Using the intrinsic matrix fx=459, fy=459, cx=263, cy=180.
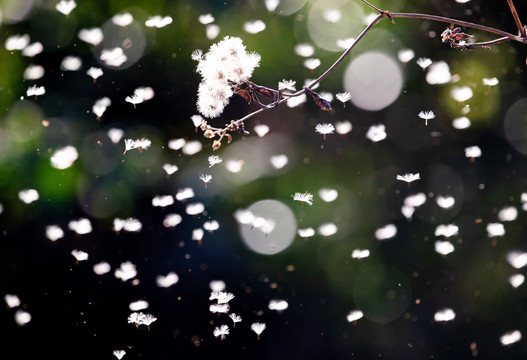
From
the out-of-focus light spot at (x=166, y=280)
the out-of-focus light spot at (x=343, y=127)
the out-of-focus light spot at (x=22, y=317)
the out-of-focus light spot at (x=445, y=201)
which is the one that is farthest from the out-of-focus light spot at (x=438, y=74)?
the out-of-focus light spot at (x=22, y=317)

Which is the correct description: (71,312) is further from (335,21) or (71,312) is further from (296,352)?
(335,21)

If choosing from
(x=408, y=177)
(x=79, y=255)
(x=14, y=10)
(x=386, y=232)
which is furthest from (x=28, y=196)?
(x=408, y=177)

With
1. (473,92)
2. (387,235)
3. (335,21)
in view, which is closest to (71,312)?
(387,235)

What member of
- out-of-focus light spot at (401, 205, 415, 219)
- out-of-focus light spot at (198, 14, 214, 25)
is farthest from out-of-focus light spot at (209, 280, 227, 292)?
out-of-focus light spot at (198, 14, 214, 25)

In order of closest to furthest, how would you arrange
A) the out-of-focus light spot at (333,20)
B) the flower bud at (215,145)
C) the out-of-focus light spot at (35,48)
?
the flower bud at (215,145) → the out-of-focus light spot at (35,48) → the out-of-focus light spot at (333,20)

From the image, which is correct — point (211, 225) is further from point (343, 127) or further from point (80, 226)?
point (343, 127)

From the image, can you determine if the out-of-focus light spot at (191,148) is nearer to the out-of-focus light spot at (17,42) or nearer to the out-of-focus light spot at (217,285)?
the out-of-focus light spot at (217,285)
